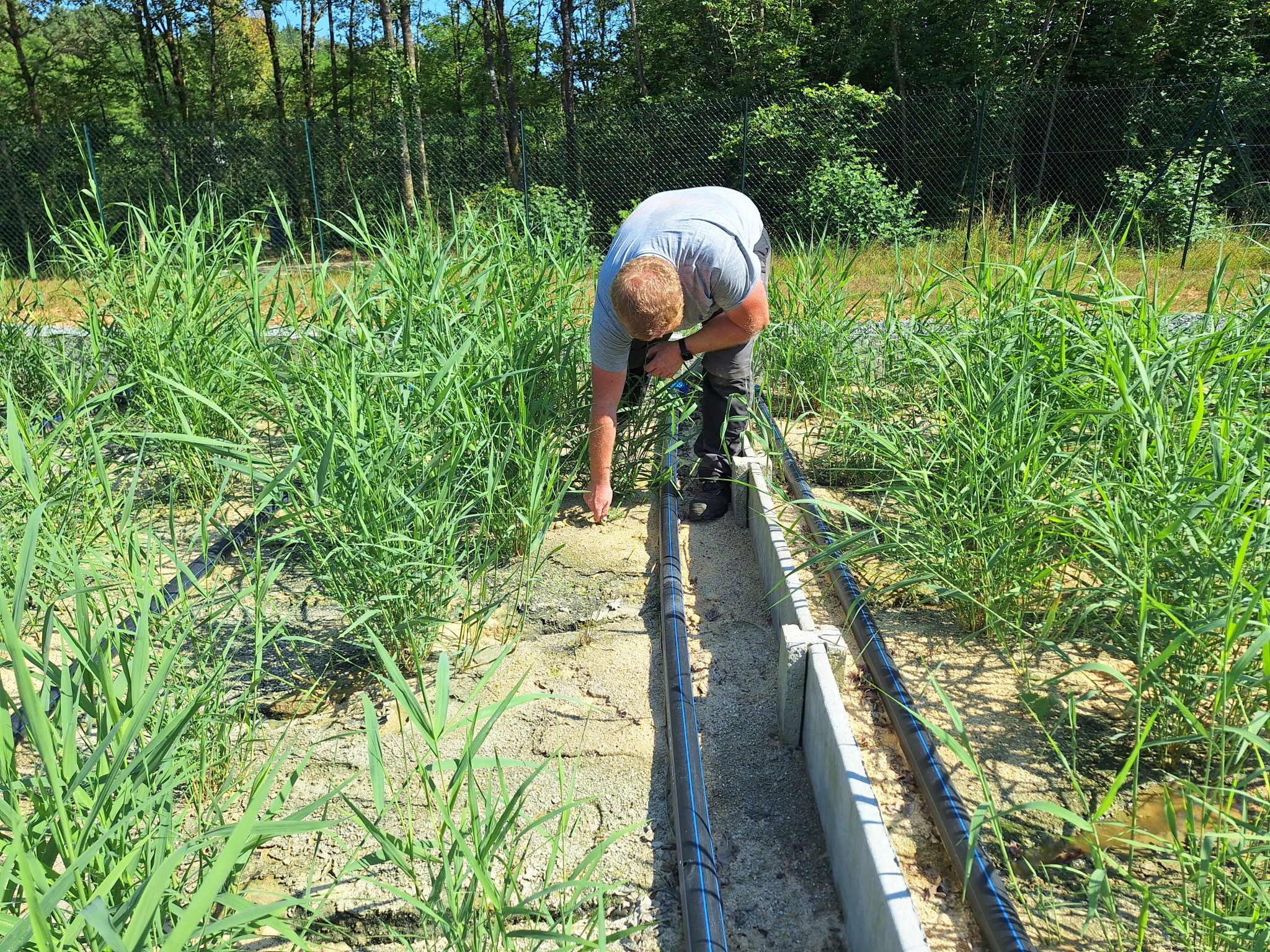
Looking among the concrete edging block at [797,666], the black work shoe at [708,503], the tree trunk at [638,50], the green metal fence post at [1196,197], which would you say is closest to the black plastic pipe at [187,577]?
the concrete edging block at [797,666]

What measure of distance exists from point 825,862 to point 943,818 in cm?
28

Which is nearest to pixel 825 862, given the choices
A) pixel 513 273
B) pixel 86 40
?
pixel 513 273

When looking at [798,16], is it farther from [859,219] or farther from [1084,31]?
[859,219]

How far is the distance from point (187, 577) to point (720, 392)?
1894 millimetres

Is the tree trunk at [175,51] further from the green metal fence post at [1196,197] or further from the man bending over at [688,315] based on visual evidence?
the man bending over at [688,315]

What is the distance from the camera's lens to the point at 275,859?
6.42 ft

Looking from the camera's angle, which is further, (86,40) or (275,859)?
(86,40)

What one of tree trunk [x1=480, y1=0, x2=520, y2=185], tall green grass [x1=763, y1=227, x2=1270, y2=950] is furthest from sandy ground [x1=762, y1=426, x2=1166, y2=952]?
tree trunk [x1=480, y1=0, x2=520, y2=185]

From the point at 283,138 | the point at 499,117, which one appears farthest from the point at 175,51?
the point at 499,117

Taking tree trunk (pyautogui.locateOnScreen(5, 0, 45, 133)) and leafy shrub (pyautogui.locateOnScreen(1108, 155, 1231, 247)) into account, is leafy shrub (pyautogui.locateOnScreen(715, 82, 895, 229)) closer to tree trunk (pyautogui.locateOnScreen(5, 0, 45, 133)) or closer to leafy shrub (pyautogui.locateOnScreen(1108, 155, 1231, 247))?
leafy shrub (pyautogui.locateOnScreen(1108, 155, 1231, 247))

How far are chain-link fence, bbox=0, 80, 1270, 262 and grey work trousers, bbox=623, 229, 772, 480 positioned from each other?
873 centimetres

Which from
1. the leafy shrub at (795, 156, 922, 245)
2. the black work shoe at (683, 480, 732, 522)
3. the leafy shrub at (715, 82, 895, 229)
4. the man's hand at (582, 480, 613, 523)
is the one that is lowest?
the black work shoe at (683, 480, 732, 522)

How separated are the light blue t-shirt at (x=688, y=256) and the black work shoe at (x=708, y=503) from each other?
0.67 m

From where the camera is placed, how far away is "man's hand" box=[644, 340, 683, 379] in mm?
3209
